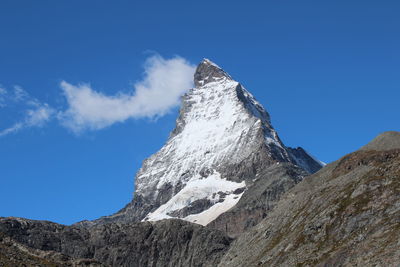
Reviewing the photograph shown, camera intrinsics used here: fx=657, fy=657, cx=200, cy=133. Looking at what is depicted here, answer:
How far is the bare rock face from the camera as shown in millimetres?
123375

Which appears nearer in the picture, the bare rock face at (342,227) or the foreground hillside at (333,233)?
the foreground hillside at (333,233)

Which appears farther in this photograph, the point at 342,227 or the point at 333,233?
the point at 333,233

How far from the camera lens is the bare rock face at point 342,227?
405 ft

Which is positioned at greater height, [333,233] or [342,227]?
[342,227]

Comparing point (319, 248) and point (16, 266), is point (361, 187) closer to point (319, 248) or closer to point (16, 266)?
point (319, 248)

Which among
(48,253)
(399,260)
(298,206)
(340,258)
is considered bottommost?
(399,260)

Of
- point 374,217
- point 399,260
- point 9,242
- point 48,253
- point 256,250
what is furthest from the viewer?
point 256,250

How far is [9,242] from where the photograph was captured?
11769 centimetres

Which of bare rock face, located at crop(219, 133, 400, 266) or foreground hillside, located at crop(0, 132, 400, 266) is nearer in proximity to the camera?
foreground hillside, located at crop(0, 132, 400, 266)

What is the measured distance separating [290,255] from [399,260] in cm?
5157

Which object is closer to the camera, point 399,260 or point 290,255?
point 399,260

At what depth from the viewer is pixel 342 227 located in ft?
485

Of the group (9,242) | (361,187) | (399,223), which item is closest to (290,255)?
(361,187)

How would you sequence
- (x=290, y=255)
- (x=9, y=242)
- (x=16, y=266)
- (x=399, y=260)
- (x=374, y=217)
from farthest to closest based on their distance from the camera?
(x=290, y=255), (x=374, y=217), (x=9, y=242), (x=399, y=260), (x=16, y=266)
